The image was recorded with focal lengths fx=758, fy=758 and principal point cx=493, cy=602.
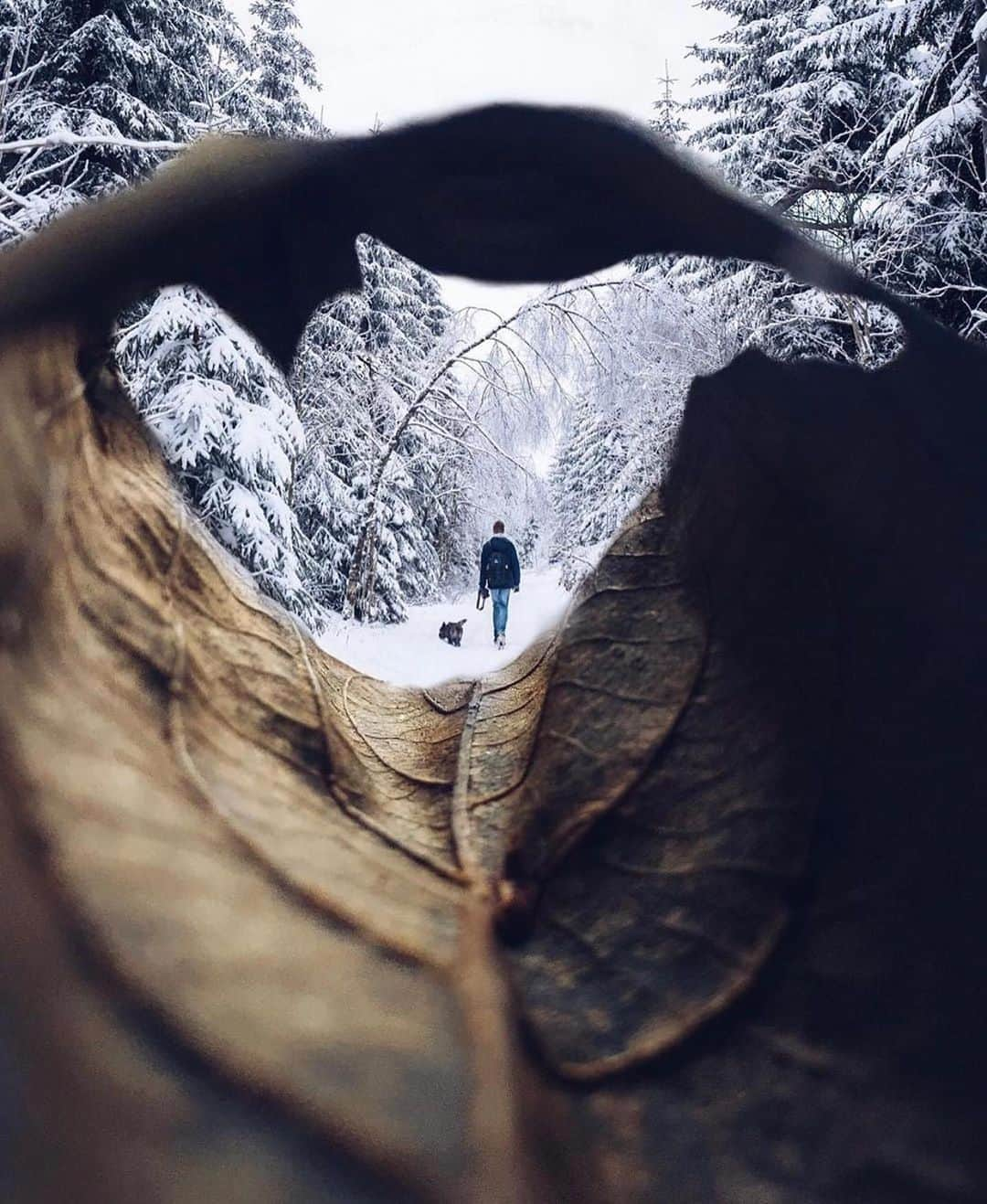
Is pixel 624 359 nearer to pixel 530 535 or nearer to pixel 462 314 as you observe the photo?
pixel 462 314

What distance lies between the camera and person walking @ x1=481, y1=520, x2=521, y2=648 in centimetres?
174

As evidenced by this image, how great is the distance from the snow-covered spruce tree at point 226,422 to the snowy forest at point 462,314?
0.5 inches

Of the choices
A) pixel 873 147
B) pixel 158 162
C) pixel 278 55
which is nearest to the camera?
pixel 158 162

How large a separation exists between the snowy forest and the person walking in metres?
0.07

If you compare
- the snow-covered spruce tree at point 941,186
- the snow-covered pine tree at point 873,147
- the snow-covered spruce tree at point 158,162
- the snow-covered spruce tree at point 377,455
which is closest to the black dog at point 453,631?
the snow-covered spruce tree at point 377,455

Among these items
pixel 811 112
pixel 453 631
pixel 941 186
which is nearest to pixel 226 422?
pixel 453 631

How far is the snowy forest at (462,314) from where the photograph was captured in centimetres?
95

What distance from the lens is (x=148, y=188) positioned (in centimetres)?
16

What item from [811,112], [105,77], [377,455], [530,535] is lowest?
[530,535]

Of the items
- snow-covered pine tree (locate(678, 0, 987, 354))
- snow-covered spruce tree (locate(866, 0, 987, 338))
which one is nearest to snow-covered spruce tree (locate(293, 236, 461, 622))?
snow-covered pine tree (locate(678, 0, 987, 354))

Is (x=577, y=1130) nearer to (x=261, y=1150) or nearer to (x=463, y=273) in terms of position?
(x=261, y=1150)

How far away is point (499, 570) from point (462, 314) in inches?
39.1

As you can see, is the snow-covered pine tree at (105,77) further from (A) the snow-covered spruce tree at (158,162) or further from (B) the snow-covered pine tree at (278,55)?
(B) the snow-covered pine tree at (278,55)

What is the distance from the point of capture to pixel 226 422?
110 inches
